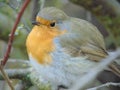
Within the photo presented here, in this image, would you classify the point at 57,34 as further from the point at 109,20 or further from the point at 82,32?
the point at 109,20

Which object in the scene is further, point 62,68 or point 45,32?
point 45,32

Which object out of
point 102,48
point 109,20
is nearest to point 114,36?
point 109,20

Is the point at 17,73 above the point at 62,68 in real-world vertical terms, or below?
below

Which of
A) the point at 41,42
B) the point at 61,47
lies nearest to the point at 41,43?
the point at 41,42

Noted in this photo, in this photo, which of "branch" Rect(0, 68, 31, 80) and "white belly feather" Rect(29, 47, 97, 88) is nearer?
"white belly feather" Rect(29, 47, 97, 88)

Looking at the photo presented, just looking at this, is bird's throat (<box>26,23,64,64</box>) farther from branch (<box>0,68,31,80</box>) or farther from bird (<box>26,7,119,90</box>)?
branch (<box>0,68,31,80</box>)

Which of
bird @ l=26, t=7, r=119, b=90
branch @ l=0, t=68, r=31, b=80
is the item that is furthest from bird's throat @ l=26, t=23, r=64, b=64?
branch @ l=0, t=68, r=31, b=80

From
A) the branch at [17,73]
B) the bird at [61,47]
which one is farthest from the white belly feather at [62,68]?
the branch at [17,73]

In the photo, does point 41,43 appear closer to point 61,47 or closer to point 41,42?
point 41,42
